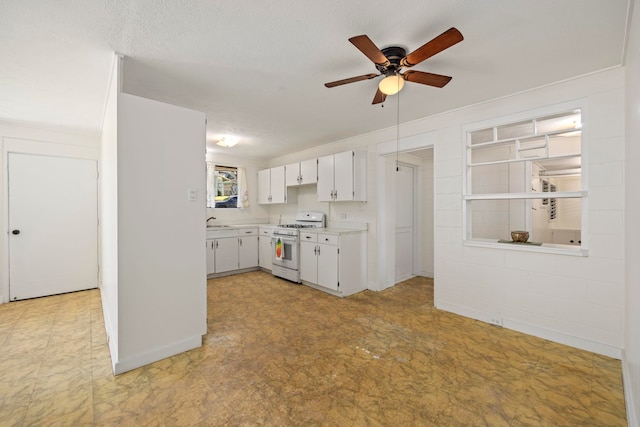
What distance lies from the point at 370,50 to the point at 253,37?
0.81 m

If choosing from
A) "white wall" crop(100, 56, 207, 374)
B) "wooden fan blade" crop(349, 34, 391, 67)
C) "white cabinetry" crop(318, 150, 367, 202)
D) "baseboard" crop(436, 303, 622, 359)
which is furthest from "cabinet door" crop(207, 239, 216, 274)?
"wooden fan blade" crop(349, 34, 391, 67)

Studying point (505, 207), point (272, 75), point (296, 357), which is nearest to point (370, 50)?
point (272, 75)

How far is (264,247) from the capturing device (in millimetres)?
5422

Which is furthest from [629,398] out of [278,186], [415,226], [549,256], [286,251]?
[278,186]

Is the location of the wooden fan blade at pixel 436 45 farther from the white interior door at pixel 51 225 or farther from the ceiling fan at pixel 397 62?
the white interior door at pixel 51 225

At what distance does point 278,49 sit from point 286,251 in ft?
10.9

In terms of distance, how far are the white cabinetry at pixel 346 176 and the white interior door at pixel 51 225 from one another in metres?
3.68

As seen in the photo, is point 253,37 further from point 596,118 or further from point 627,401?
point 627,401

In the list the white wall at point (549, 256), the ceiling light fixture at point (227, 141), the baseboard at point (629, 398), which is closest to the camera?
the baseboard at point (629, 398)

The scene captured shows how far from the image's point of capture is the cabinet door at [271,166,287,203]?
18.2 feet

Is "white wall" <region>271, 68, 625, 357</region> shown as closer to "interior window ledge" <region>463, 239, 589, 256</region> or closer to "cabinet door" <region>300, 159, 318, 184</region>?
"interior window ledge" <region>463, 239, 589, 256</region>

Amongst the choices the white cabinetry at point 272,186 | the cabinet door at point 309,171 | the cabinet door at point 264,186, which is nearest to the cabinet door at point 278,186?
the white cabinetry at point 272,186

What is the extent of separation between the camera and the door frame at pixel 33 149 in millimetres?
3688

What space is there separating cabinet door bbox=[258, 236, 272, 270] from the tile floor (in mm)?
2152
